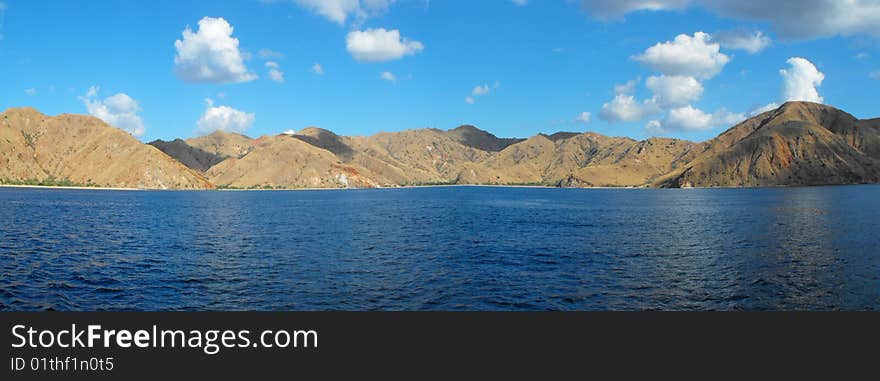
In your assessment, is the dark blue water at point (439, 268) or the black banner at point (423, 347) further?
the dark blue water at point (439, 268)

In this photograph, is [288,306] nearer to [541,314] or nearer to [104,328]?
[104,328]

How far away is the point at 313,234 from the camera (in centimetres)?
10069

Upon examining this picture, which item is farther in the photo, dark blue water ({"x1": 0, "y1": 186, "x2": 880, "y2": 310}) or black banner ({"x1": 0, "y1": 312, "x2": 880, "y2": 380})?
dark blue water ({"x1": 0, "y1": 186, "x2": 880, "y2": 310})

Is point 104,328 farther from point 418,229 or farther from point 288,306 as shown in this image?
point 418,229

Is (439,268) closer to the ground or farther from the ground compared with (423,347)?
closer to the ground

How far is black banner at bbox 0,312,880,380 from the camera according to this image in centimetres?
2614

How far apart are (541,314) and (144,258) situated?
5453cm

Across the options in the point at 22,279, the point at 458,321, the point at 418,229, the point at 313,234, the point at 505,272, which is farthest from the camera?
the point at 418,229

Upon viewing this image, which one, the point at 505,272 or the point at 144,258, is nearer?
the point at 505,272

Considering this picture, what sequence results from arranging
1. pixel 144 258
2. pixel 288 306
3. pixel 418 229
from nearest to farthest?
pixel 288 306 < pixel 144 258 < pixel 418 229

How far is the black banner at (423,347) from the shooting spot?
1029 inches

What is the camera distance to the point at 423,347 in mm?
30672

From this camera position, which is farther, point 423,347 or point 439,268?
point 439,268

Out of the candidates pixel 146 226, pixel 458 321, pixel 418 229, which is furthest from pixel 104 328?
pixel 146 226
